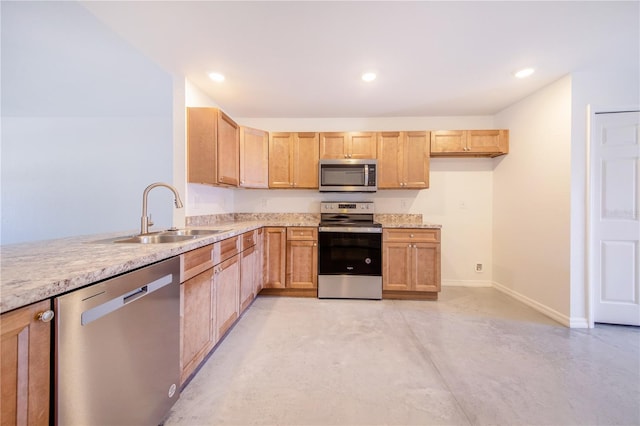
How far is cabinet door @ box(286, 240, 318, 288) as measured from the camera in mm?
3062

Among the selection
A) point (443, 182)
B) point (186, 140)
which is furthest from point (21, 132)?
point (443, 182)

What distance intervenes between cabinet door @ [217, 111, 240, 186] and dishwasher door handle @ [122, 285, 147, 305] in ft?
5.35

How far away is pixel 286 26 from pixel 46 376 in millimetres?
2180

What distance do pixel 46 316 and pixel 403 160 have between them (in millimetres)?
3369

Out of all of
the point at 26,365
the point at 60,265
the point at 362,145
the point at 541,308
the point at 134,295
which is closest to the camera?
the point at 26,365

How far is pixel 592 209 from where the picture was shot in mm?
2322

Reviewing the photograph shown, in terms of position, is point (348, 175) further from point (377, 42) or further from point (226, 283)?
point (226, 283)

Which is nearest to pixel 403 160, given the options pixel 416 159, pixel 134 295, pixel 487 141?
pixel 416 159

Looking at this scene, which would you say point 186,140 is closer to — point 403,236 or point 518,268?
point 403,236

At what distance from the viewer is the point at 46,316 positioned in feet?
2.35

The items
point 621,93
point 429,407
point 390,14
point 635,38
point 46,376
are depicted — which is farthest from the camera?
point 621,93

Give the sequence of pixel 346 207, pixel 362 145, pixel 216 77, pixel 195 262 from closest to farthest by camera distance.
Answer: pixel 195 262 < pixel 216 77 < pixel 362 145 < pixel 346 207

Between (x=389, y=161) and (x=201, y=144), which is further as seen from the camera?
(x=389, y=161)

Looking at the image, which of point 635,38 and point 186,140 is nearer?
point 635,38
